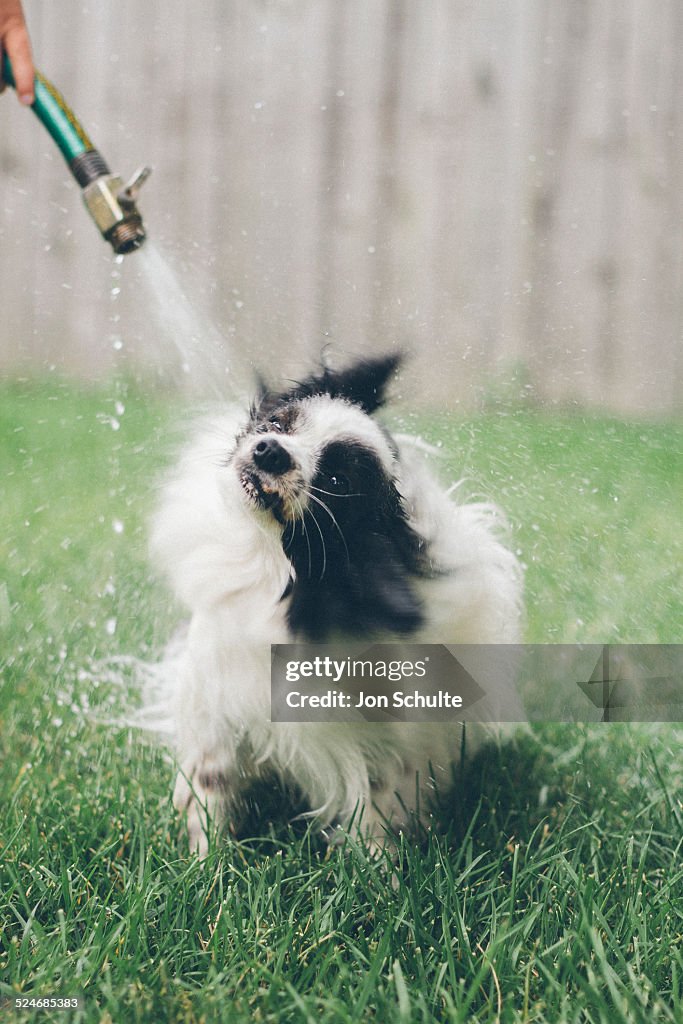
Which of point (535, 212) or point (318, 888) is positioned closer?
point (318, 888)

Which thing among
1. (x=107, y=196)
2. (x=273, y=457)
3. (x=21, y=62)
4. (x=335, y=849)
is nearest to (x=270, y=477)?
(x=273, y=457)

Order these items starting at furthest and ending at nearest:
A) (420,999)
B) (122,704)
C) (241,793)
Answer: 1. (122,704)
2. (241,793)
3. (420,999)

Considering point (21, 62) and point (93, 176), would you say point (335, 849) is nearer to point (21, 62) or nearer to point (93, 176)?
point (93, 176)

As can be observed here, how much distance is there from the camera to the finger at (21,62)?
133cm

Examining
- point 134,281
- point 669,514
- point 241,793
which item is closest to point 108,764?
point 241,793

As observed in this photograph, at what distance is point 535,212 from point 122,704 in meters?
1.12

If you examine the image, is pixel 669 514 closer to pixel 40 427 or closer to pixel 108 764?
pixel 108 764

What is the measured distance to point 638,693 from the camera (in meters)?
1.48

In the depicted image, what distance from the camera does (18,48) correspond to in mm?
1339

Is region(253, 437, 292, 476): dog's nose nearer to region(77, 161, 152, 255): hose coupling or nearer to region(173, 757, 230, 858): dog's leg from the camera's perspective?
region(77, 161, 152, 255): hose coupling

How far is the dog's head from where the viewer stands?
49.0 inches

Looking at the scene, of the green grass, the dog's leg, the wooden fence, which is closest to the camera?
the green grass

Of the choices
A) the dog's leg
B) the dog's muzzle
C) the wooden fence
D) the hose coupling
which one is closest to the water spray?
the hose coupling

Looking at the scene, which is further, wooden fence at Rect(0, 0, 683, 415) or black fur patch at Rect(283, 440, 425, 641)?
wooden fence at Rect(0, 0, 683, 415)
